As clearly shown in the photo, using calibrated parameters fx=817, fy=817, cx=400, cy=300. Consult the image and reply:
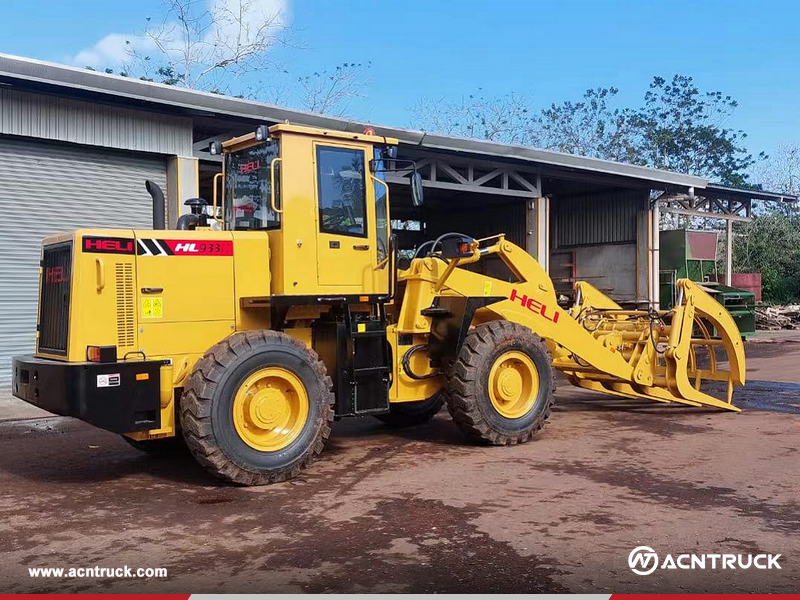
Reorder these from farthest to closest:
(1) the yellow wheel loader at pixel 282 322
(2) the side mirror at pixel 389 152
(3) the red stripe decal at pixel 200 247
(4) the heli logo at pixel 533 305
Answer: (4) the heli logo at pixel 533 305 → (2) the side mirror at pixel 389 152 → (3) the red stripe decal at pixel 200 247 → (1) the yellow wheel loader at pixel 282 322

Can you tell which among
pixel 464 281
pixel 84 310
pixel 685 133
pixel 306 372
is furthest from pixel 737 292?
pixel 685 133

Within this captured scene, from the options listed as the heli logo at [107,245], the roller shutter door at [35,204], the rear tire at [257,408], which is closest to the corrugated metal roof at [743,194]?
the roller shutter door at [35,204]

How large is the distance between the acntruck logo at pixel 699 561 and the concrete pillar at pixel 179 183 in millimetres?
10078

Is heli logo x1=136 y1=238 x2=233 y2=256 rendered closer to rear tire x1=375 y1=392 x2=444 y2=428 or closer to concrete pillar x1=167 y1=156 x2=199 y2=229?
rear tire x1=375 y1=392 x2=444 y2=428

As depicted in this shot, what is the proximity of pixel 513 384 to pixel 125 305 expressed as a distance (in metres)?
3.84

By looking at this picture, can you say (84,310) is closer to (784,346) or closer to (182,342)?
(182,342)

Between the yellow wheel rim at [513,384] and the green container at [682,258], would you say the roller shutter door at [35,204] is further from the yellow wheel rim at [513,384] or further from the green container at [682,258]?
the green container at [682,258]

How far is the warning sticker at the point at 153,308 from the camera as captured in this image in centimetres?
647

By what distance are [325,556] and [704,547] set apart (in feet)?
7.48

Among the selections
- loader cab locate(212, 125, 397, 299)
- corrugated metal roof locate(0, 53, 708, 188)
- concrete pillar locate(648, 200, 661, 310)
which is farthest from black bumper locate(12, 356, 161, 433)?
concrete pillar locate(648, 200, 661, 310)

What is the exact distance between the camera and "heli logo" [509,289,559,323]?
8.69m

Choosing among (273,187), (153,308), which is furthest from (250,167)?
(153,308)

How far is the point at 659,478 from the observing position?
22.1ft

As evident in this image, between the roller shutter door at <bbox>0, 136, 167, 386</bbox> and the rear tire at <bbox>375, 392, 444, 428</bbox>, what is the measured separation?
6185 millimetres
